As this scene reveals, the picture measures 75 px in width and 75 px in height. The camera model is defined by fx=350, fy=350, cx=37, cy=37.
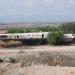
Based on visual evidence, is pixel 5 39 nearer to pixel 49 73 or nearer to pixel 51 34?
pixel 51 34

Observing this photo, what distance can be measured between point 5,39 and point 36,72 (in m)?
41.6

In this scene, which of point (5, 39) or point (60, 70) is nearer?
point (60, 70)

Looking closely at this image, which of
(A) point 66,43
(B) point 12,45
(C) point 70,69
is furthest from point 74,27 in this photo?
(C) point 70,69

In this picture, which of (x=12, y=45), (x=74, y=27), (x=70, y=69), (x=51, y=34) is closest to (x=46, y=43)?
(x=51, y=34)

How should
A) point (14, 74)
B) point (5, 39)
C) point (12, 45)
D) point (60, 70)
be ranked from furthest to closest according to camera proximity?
point (5, 39)
point (12, 45)
point (60, 70)
point (14, 74)

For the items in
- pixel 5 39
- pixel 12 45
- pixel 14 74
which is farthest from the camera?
pixel 5 39

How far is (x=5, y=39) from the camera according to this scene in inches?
2395

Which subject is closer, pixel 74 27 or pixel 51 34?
pixel 51 34

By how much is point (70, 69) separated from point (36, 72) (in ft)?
7.00

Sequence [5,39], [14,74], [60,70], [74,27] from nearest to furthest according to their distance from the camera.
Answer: [14,74] < [60,70] < [5,39] < [74,27]

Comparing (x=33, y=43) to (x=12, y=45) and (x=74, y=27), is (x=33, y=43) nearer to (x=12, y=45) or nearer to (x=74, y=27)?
(x=12, y=45)

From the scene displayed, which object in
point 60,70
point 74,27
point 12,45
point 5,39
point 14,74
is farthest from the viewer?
point 74,27

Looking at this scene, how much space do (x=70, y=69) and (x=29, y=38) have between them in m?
39.4

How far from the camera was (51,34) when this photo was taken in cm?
5919
